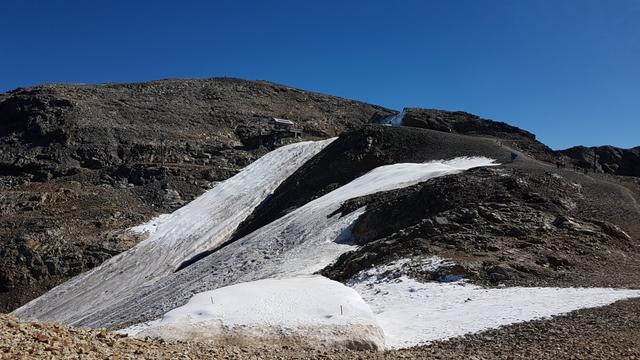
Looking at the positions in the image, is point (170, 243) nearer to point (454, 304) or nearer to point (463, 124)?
point (454, 304)

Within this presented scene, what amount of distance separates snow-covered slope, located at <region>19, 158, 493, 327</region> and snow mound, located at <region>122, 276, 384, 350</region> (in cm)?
711

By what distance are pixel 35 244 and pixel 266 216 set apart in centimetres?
1519

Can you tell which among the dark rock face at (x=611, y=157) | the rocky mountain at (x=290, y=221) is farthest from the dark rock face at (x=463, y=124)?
the dark rock face at (x=611, y=157)

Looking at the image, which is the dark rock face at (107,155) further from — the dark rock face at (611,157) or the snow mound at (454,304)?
the dark rock face at (611,157)

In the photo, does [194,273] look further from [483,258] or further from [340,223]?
[483,258]

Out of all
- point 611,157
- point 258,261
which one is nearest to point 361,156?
point 258,261

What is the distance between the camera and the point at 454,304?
15.1 m

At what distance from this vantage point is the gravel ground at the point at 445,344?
296 inches

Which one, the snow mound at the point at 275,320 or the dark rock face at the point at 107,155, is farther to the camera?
the dark rock face at the point at 107,155

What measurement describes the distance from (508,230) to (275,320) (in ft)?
36.4

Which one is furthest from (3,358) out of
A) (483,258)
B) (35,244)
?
(35,244)

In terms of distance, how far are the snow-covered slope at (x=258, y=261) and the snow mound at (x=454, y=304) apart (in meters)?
5.64

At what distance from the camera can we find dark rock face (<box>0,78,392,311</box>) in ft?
119

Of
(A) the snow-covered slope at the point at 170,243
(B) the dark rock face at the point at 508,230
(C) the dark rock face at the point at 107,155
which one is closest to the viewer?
(B) the dark rock face at the point at 508,230
